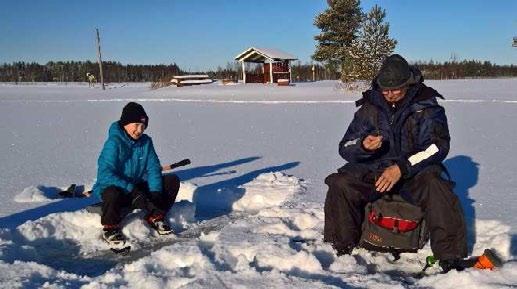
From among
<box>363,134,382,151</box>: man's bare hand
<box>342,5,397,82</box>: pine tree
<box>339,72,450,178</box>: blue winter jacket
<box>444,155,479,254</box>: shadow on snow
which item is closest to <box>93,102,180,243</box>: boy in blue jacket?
<box>339,72,450,178</box>: blue winter jacket

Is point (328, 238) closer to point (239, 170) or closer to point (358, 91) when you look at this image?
point (239, 170)

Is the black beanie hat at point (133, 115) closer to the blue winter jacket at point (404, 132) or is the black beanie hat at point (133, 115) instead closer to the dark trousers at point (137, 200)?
the dark trousers at point (137, 200)

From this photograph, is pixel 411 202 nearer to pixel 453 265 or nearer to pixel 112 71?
pixel 453 265

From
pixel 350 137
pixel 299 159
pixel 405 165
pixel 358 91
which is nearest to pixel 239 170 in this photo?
pixel 299 159

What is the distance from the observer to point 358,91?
27.0 metres

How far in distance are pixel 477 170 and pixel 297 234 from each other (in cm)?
363

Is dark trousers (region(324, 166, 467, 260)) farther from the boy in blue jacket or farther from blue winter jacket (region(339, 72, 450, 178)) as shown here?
the boy in blue jacket

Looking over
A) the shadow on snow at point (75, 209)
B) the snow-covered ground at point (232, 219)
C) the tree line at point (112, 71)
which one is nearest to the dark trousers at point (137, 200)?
the snow-covered ground at point (232, 219)

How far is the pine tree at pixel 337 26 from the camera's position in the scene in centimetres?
3681

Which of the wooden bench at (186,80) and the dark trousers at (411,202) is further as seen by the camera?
the wooden bench at (186,80)

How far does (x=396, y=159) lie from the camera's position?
370cm

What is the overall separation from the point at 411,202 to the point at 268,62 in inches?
1421

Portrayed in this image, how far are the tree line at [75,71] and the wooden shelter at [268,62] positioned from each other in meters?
32.1

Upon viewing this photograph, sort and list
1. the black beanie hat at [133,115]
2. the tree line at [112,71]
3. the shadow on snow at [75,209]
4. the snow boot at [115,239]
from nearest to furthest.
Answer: the shadow on snow at [75,209], the snow boot at [115,239], the black beanie hat at [133,115], the tree line at [112,71]
